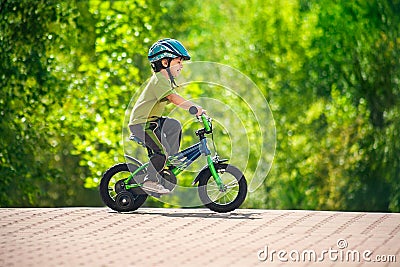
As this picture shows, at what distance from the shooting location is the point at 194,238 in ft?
25.7

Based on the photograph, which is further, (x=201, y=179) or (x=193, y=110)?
(x=201, y=179)

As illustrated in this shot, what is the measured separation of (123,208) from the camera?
923 centimetres

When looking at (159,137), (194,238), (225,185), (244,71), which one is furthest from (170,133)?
(244,71)

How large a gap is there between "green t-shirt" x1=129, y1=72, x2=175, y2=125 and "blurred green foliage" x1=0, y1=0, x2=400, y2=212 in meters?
6.72

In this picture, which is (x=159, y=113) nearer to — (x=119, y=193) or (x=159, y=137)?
(x=159, y=137)

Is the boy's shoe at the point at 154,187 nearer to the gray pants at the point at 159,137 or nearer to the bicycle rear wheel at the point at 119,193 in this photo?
the gray pants at the point at 159,137

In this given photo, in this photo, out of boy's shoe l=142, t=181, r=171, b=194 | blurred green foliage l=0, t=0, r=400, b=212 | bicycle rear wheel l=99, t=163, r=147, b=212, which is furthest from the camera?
blurred green foliage l=0, t=0, r=400, b=212

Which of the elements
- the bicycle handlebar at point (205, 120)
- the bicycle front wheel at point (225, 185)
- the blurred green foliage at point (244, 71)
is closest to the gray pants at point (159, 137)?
the bicycle handlebar at point (205, 120)

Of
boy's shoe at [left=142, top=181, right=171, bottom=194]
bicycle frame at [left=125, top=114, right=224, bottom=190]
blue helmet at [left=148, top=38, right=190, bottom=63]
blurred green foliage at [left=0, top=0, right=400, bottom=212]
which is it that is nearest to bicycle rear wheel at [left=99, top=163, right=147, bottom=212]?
boy's shoe at [left=142, top=181, right=171, bottom=194]

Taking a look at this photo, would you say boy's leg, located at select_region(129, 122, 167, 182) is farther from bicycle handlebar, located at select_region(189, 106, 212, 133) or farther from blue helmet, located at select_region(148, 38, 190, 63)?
blue helmet, located at select_region(148, 38, 190, 63)

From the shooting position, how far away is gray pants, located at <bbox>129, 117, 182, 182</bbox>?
8.73 meters

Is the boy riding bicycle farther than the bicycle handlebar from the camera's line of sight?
Yes

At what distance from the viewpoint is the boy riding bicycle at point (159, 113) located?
8.68 m

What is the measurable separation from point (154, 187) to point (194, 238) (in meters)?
1.13
